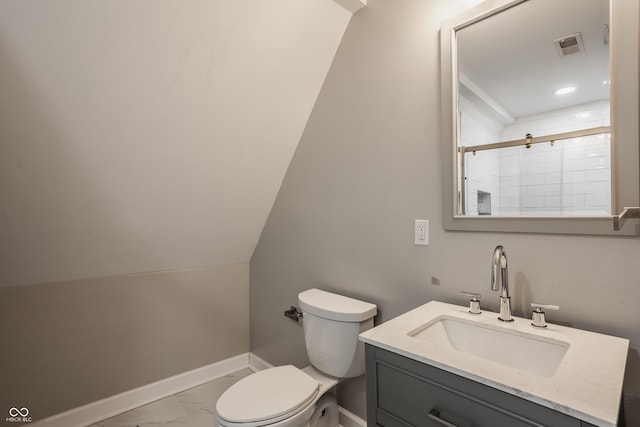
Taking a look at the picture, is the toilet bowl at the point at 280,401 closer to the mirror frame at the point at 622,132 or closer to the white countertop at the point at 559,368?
the white countertop at the point at 559,368

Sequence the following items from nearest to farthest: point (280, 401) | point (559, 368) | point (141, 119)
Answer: point (559, 368) → point (280, 401) → point (141, 119)

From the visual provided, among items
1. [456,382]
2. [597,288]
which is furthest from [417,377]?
[597,288]

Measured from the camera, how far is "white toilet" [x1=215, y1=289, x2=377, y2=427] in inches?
48.8

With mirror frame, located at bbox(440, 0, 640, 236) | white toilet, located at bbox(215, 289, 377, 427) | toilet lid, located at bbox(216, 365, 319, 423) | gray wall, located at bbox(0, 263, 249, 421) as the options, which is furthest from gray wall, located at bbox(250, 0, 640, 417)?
gray wall, located at bbox(0, 263, 249, 421)

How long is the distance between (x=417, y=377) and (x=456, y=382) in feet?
0.36

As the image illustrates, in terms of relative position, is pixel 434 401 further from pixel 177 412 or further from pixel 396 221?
pixel 177 412

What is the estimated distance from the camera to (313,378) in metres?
1.51

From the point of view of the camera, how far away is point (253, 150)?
190cm

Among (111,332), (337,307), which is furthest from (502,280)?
(111,332)

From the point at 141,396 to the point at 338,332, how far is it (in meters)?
1.52

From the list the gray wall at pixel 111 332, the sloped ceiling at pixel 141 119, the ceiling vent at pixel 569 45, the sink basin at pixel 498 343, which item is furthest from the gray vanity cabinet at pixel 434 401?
the gray wall at pixel 111 332

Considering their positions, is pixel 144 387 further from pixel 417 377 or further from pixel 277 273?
pixel 417 377

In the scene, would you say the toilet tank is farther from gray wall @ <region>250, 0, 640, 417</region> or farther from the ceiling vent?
the ceiling vent

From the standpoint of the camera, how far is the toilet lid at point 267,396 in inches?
48.1
